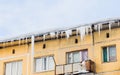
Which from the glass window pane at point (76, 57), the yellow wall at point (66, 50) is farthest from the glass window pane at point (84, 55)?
the glass window pane at point (76, 57)

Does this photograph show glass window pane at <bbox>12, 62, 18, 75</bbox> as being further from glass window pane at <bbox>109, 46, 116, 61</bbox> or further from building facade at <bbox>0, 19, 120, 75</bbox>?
glass window pane at <bbox>109, 46, 116, 61</bbox>

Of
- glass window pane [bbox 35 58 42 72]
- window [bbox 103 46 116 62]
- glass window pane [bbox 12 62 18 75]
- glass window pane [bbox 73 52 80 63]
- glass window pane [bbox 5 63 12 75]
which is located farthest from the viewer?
glass window pane [bbox 5 63 12 75]

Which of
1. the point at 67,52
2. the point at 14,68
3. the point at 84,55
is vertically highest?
the point at 67,52

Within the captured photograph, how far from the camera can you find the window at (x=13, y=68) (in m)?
30.9

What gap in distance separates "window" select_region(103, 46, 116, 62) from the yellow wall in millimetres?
260

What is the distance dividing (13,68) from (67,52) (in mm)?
4513

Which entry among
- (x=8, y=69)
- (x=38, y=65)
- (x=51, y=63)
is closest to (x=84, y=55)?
(x=51, y=63)

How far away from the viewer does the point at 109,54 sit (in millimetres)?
27547

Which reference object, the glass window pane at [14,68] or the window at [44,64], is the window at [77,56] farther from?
the glass window pane at [14,68]

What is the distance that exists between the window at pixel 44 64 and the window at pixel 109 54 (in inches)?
155

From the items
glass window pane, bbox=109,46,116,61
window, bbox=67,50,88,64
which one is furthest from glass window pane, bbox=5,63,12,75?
glass window pane, bbox=109,46,116,61

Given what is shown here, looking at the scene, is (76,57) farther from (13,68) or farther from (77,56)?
(13,68)

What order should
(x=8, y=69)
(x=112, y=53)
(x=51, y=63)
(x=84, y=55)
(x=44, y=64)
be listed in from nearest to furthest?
(x=112, y=53) < (x=84, y=55) < (x=51, y=63) < (x=44, y=64) < (x=8, y=69)

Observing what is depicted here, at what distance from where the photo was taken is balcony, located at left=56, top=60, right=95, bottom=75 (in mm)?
27203
